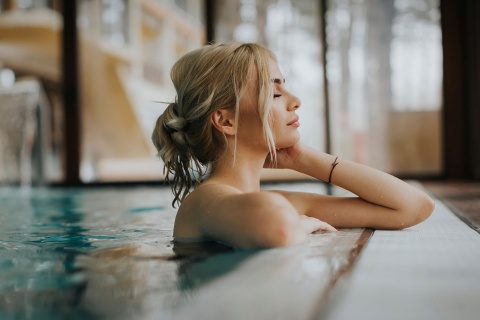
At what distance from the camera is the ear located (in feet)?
5.35

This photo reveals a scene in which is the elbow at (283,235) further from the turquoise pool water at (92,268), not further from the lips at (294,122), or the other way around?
the lips at (294,122)

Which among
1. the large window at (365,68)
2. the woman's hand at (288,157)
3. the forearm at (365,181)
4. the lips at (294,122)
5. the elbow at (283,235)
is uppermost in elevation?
the large window at (365,68)

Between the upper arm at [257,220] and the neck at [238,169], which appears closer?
the upper arm at [257,220]

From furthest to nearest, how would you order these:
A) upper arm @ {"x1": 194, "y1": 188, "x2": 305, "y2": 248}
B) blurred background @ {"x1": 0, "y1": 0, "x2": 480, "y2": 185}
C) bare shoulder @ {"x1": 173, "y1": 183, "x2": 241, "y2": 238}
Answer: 1. blurred background @ {"x1": 0, "y1": 0, "x2": 480, "y2": 185}
2. bare shoulder @ {"x1": 173, "y1": 183, "x2": 241, "y2": 238}
3. upper arm @ {"x1": 194, "y1": 188, "x2": 305, "y2": 248}

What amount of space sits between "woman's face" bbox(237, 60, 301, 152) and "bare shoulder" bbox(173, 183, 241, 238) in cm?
19

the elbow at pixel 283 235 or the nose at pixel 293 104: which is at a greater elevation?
the nose at pixel 293 104

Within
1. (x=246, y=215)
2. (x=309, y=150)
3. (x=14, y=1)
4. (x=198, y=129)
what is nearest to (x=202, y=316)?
(x=246, y=215)

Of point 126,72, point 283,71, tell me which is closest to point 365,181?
point 283,71

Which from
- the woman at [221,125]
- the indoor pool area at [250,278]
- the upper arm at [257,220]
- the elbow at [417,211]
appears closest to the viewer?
the indoor pool area at [250,278]

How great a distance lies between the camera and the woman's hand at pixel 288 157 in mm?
1862

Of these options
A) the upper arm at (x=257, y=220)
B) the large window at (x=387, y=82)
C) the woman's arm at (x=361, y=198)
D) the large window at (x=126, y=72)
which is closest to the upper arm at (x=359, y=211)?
the woman's arm at (x=361, y=198)

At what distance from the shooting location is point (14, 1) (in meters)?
7.32

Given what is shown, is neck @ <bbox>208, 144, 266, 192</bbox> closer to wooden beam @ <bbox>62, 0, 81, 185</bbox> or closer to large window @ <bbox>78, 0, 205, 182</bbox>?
large window @ <bbox>78, 0, 205, 182</bbox>

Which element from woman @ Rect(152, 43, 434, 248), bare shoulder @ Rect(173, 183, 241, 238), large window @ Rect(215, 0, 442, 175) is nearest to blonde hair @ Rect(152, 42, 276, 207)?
woman @ Rect(152, 43, 434, 248)
